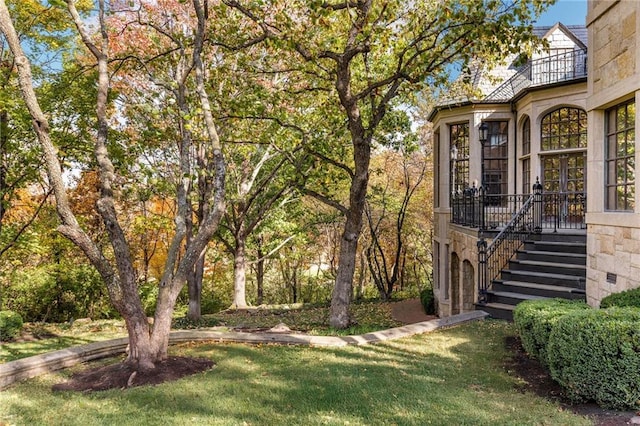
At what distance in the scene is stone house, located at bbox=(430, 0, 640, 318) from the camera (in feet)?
19.7

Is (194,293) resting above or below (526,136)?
below

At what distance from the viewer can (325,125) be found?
34.6ft

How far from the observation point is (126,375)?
5.70 m

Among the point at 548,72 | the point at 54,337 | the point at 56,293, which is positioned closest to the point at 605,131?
the point at 548,72

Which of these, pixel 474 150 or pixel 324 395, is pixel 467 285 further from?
pixel 324 395

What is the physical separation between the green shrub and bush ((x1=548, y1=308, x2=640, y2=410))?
0.75 meters

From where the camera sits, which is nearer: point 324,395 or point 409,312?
point 324,395

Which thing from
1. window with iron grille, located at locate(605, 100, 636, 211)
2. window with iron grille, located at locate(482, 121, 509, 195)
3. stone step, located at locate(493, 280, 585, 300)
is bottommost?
stone step, located at locate(493, 280, 585, 300)

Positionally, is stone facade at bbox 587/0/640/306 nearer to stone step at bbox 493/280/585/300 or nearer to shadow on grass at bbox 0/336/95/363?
stone step at bbox 493/280/585/300

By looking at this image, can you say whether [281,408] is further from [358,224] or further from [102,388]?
[358,224]

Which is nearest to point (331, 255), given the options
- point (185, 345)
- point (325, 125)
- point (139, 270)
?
point (139, 270)

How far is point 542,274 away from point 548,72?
778cm

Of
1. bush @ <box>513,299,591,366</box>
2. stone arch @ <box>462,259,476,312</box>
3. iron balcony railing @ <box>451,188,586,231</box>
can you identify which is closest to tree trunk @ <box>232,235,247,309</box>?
iron balcony railing @ <box>451,188,586,231</box>

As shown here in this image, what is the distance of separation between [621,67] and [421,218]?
17.6 m
